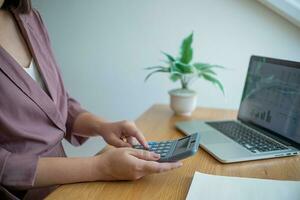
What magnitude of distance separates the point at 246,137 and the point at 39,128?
0.49m

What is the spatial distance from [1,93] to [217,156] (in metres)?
0.46

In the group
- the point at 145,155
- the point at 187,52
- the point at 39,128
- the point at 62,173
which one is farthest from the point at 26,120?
the point at 187,52

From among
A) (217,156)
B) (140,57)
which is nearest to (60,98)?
(217,156)

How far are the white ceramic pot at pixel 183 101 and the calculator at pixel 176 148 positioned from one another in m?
Result: 0.36

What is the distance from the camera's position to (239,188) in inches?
21.3

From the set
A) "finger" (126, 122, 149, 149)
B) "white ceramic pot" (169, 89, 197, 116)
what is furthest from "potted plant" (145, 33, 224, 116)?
"finger" (126, 122, 149, 149)

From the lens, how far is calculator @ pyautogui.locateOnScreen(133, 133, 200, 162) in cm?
57

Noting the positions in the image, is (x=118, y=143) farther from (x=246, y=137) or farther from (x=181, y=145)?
(x=246, y=137)

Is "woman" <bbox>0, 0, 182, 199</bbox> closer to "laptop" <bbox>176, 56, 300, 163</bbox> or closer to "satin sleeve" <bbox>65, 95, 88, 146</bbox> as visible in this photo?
"satin sleeve" <bbox>65, 95, 88, 146</bbox>

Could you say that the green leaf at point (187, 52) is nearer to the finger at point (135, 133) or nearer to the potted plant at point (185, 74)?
the potted plant at point (185, 74)

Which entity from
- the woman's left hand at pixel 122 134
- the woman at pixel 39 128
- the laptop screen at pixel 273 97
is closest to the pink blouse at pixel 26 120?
the woman at pixel 39 128

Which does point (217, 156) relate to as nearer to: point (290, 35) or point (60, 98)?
point (60, 98)

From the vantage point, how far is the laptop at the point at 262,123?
70 cm

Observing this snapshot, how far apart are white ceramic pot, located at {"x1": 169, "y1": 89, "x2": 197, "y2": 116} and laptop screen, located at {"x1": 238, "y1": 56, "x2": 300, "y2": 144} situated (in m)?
0.16
